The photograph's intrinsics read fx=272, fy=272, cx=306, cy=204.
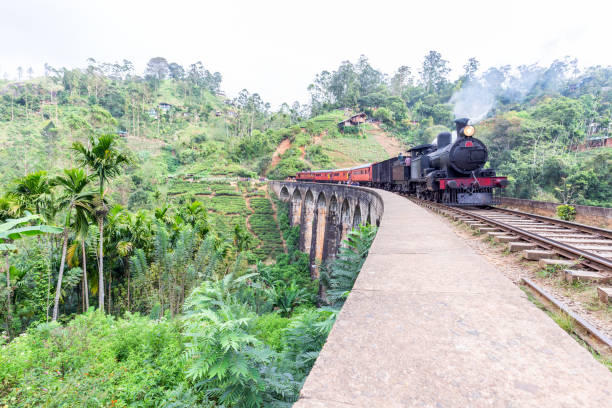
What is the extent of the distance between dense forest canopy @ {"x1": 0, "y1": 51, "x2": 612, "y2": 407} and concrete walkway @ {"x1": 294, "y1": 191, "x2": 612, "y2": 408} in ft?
2.54

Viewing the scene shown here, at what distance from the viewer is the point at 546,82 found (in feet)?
238

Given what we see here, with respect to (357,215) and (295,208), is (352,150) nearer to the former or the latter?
(295,208)

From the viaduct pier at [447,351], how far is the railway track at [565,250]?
61 cm

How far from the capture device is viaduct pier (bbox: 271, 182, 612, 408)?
0.90 meters

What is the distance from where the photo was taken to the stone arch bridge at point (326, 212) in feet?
37.4

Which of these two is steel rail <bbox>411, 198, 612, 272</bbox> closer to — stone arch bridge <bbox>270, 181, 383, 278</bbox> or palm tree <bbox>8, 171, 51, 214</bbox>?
stone arch bridge <bbox>270, 181, 383, 278</bbox>

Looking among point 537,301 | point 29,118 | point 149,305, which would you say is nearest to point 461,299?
point 537,301

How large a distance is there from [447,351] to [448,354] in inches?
0.9

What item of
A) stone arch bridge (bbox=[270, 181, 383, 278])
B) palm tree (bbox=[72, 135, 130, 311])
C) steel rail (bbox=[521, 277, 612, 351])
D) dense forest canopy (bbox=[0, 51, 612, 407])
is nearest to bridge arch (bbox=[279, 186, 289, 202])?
stone arch bridge (bbox=[270, 181, 383, 278])

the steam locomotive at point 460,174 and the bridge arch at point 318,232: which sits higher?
the steam locomotive at point 460,174

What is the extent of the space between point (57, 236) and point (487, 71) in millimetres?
110930

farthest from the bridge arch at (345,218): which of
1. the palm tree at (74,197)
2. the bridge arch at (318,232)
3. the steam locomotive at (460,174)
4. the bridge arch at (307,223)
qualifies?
the palm tree at (74,197)

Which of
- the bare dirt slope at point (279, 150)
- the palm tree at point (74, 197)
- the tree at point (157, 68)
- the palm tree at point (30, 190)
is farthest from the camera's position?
the tree at point (157, 68)

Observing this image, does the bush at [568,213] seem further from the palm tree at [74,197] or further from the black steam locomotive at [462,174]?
the palm tree at [74,197]
